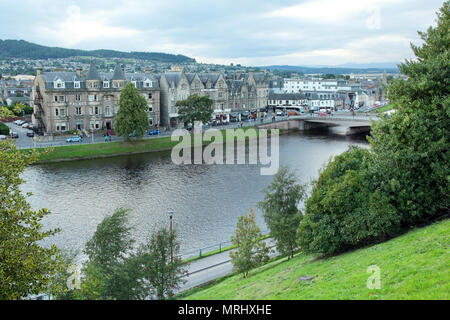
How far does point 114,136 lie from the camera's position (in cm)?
7525

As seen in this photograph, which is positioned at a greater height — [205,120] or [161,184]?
[205,120]

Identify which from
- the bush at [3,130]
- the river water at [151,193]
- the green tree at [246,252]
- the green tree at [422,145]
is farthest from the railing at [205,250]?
the bush at [3,130]

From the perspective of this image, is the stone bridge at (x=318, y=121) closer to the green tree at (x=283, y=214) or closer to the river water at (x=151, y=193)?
the river water at (x=151, y=193)

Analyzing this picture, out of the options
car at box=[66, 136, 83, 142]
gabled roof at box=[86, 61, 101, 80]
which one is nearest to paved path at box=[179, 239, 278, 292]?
car at box=[66, 136, 83, 142]

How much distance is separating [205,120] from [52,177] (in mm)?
34819

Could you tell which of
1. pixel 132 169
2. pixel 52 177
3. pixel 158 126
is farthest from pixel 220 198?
pixel 158 126

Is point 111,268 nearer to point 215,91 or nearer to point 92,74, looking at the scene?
point 92,74

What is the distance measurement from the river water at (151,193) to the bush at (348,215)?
12643mm

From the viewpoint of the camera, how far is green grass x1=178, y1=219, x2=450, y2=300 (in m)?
13.8

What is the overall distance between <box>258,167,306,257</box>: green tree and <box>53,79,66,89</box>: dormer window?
58389 mm

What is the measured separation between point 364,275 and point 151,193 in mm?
33662

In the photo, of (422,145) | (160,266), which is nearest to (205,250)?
(160,266)

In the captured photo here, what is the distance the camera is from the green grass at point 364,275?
13.8 metres

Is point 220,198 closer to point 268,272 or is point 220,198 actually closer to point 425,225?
point 268,272
